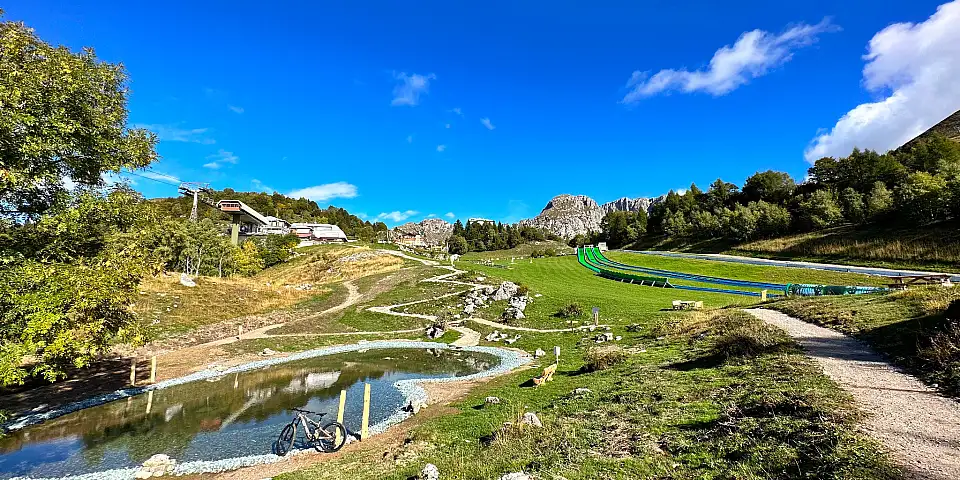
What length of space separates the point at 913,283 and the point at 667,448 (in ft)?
145

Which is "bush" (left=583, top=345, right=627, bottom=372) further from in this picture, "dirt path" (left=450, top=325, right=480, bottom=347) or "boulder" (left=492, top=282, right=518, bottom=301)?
"boulder" (left=492, top=282, right=518, bottom=301)

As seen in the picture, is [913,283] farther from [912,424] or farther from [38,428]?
[38,428]

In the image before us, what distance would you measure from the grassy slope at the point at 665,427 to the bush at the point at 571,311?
677 inches

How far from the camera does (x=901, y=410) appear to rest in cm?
1081

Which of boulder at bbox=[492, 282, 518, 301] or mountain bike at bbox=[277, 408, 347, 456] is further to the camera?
boulder at bbox=[492, 282, 518, 301]

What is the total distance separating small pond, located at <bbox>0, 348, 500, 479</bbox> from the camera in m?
16.2

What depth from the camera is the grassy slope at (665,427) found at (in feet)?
30.8

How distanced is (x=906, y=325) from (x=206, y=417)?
3466 centimetres

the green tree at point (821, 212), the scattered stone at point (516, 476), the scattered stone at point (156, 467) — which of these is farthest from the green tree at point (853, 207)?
the scattered stone at point (156, 467)

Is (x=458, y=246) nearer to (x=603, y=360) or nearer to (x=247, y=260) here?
(x=247, y=260)

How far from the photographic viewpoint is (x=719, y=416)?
1234cm

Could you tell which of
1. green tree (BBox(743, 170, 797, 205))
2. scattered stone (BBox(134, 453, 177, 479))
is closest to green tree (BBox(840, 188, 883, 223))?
green tree (BBox(743, 170, 797, 205))

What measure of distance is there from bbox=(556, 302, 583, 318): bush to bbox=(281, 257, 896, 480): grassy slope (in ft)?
56.4

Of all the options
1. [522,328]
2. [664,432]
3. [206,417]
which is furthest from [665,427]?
[522,328]
